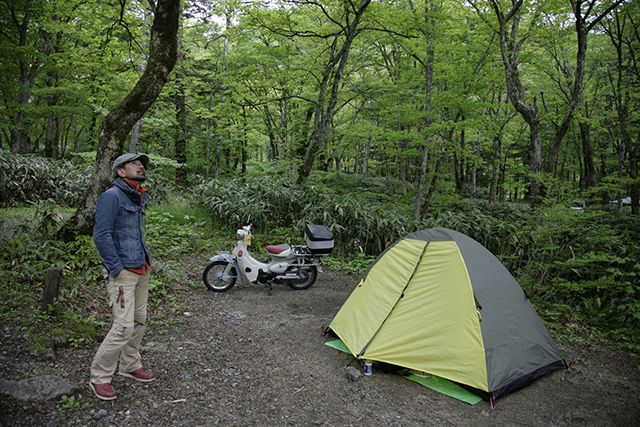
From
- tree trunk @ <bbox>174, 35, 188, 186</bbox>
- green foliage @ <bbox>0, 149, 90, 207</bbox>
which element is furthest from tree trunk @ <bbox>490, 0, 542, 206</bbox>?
tree trunk @ <bbox>174, 35, 188, 186</bbox>

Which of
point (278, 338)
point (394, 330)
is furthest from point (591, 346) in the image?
point (278, 338)

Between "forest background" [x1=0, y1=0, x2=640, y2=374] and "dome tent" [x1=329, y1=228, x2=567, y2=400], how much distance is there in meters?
2.17

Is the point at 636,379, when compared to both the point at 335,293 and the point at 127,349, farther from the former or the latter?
the point at 127,349

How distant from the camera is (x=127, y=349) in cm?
342

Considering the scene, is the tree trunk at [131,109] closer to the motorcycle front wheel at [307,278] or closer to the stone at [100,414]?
the motorcycle front wheel at [307,278]

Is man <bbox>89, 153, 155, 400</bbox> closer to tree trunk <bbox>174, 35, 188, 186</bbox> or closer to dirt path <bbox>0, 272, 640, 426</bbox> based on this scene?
dirt path <bbox>0, 272, 640, 426</bbox>

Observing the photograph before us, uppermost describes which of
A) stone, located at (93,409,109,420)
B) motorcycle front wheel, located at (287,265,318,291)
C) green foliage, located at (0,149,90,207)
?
green foliage, located at (0,149,90,207)

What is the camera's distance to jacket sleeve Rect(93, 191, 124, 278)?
2998 millimetres

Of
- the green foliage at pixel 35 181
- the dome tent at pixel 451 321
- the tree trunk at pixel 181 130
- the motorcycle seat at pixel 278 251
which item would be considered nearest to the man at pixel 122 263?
the dome tent at pixel 451 321

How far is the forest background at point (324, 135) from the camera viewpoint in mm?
5883

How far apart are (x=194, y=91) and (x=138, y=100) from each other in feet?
35.7

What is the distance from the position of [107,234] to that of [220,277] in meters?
3.59

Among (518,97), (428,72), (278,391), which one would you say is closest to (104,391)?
(278,391)

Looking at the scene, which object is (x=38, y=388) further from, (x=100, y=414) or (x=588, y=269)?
(x=588, y=269)
